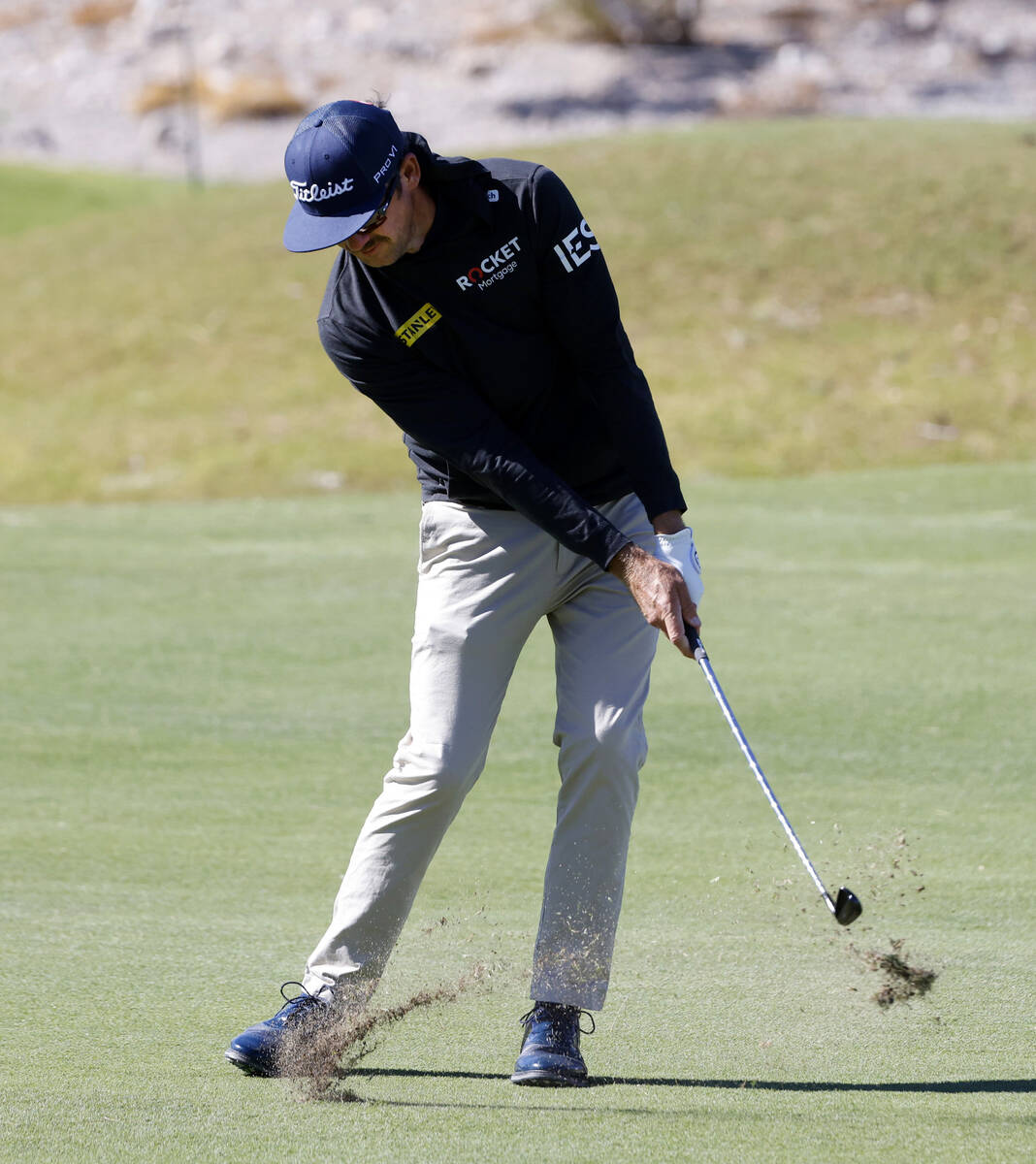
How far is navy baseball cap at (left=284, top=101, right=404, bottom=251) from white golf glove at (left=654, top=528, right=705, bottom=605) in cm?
94

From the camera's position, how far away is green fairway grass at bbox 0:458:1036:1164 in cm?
348

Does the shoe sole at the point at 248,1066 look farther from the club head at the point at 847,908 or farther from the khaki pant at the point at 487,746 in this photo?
the club head at the point at 847,908

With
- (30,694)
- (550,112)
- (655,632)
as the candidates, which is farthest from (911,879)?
(550,112)

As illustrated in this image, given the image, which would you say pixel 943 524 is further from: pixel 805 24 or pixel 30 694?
pixel 805 24

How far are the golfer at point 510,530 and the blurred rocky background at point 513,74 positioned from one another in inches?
1435

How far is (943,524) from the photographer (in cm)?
1268

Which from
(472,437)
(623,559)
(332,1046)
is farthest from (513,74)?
(332,1046)

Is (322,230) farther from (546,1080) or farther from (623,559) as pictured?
(546,1080)

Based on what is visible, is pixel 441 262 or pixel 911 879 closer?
pixel 441 262

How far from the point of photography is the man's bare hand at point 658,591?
3.64 metres

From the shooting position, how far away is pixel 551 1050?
3.69 meters

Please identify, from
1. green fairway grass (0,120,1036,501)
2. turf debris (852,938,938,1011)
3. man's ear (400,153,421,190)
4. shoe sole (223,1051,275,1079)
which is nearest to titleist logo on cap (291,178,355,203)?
man's ear (400,153,421,190)

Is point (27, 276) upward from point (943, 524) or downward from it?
upward

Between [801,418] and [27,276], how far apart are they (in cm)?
1274
